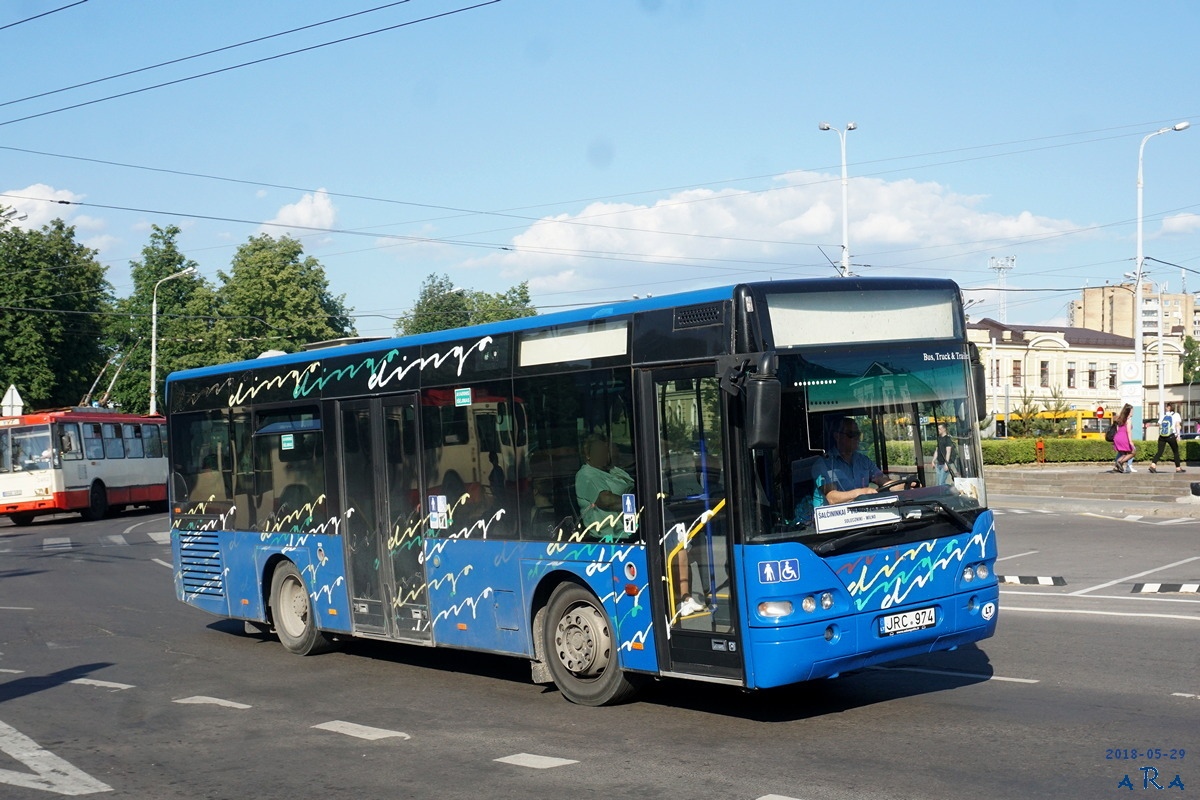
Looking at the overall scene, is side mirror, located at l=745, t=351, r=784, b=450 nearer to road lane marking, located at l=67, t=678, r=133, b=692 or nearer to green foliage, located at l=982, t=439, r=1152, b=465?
road lane marking, located at l=67, t=678, r=133, b=692

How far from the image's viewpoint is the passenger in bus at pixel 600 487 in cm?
902

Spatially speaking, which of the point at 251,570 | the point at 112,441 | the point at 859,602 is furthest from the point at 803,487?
the point at 112,441

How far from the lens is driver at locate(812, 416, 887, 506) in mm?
8219

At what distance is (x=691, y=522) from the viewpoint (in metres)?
8.45

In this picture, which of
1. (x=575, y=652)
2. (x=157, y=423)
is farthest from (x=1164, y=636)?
(x=157, y=423)

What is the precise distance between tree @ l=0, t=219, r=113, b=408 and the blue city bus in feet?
181

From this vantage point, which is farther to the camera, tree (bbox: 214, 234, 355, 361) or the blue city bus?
tree (bbox: 214, 234, 355, 361)

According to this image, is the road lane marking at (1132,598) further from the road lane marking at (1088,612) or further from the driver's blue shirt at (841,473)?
the driver's blue shirt at (841,473)

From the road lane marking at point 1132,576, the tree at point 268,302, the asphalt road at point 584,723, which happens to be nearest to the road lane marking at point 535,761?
the asphalt road at point 584,723

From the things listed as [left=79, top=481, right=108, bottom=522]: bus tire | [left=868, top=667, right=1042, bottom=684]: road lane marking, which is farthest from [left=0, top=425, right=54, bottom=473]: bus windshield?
[left=868, top=667, right=1042, bottom=684]: road lane marking

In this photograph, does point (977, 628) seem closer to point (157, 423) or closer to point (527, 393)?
point (527, 393)

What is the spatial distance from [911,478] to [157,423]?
3795 centimetres

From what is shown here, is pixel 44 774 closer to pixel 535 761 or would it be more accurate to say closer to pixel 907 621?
pixel 535 761

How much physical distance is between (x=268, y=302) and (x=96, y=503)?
39181 millimetres
